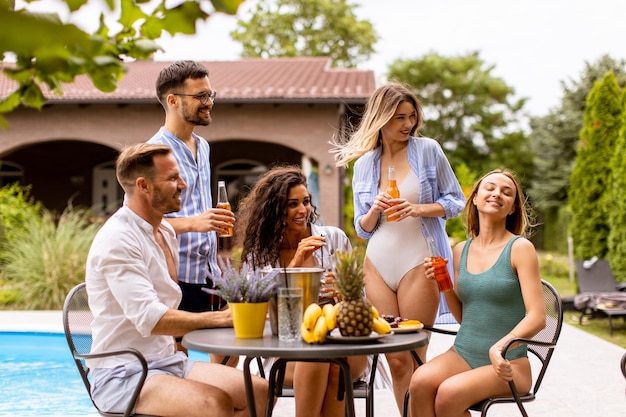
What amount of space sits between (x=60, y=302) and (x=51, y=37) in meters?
10.9

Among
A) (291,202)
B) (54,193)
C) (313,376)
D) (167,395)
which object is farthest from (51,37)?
(54,193)

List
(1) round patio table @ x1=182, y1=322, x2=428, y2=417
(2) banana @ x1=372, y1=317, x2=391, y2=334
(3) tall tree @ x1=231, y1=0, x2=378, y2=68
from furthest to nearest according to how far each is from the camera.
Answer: (3) tall tree @ x1=231, y1=0, x2=378, y2=68
(2) banana @ x1=372, y1=317, x2=391, y2=334
(1) round patio table @ x1=182, y1=322, x2=428, y2=417

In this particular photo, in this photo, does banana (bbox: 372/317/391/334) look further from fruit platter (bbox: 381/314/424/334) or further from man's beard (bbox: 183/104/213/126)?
man's beard (bbox: 183/104/213/126)

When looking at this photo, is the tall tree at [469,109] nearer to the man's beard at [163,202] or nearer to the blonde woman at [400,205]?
the blonde woman at [400,205]

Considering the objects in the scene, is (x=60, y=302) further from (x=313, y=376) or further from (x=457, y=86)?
(x=457, y=86)

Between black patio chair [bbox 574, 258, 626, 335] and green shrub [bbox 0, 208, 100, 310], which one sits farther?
green shrub [bbox 0, 208, 100, 310]

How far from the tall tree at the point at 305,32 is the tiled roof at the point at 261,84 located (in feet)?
41.2

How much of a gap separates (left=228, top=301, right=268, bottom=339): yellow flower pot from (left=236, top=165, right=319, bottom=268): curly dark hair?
0.93 meters

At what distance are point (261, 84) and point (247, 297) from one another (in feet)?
45.1

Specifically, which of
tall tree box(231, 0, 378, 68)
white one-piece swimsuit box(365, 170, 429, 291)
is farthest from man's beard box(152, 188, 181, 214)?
tall tree box(231, 0, 378, 68)

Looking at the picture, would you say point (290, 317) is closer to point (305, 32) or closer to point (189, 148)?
point (189, 148)

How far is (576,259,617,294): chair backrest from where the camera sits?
32.3 feet

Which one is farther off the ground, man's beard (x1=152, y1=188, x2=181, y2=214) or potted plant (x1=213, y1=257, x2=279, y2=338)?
man's beard (x1=152, y1=188, x2=181, y2=214)

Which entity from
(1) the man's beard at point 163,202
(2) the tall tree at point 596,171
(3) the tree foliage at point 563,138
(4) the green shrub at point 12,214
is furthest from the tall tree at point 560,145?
(1) the man's beard at point 163,202
